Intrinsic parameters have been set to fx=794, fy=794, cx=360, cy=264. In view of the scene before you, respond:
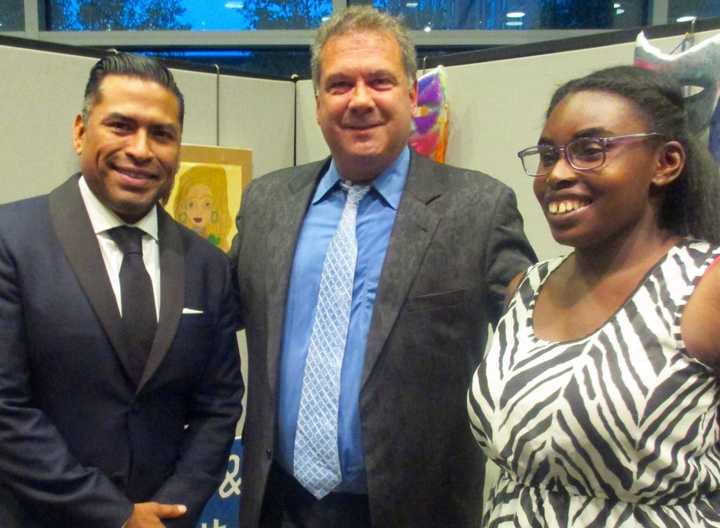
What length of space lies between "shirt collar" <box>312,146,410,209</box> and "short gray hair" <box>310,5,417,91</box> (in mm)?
175

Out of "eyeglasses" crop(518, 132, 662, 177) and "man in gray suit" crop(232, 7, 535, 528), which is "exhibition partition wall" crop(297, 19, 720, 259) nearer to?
"man in gray suit" crop(232, 7, 535, 528)

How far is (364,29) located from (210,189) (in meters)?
0.91

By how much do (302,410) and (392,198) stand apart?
465 millimetres

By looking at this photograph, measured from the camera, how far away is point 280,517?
162 cm

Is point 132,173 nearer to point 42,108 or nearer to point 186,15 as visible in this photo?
point 42,108

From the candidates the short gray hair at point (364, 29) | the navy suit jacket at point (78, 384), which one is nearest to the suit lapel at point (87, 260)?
the navy suit jacket at point (78, 384)

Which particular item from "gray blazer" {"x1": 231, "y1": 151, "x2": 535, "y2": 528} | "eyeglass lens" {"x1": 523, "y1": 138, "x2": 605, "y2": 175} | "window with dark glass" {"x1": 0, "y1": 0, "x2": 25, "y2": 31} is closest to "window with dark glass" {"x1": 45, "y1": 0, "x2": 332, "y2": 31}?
"window with dark glass" {"x1": 0, "y1": 0, "x2": 25, "y2": 31}

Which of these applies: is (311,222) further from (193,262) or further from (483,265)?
(483,265)

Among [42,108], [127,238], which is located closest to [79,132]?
[127,238]

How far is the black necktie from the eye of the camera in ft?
4.73

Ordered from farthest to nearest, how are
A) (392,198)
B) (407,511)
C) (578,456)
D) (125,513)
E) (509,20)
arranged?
1. (509,20)
2. (392,198)
3. (407,511)
4. (125,513)
5. (578,456)

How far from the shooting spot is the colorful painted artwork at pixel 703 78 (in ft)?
5.15

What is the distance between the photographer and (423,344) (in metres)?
1.54

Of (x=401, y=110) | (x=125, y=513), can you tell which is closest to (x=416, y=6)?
(x=401, y=110)
